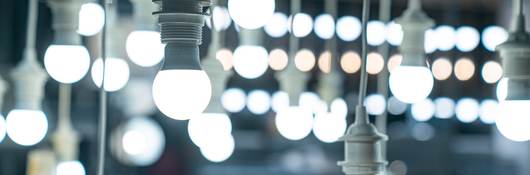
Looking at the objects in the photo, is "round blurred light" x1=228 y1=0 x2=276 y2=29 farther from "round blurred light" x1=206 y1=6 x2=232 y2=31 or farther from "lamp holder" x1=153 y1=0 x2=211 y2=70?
"lamp holder" x1=153 y1=0 x2=211 y2=70

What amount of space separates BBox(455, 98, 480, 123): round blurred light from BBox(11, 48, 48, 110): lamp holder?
8.26 meters

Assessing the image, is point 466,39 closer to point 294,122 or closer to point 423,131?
point 423,131

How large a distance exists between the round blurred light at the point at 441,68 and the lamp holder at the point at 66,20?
28.7ft

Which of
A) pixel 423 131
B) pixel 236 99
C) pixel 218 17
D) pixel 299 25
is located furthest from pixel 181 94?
pixel 423 131

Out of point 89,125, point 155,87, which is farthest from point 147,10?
point 89,125

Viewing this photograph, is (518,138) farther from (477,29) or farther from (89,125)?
(477,29)

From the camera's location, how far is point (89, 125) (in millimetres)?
7652

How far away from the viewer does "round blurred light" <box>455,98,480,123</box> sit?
10359 mm

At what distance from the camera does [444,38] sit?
10.2 m

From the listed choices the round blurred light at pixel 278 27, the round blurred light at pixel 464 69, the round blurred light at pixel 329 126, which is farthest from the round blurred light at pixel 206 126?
the round blurred light at pixel 464 69

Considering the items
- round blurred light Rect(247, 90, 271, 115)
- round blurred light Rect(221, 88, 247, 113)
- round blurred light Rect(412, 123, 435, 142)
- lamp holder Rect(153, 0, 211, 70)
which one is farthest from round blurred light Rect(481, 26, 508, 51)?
lamp holder Rect(153, 0, 211, 70)

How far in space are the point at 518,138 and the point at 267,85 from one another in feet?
28.9

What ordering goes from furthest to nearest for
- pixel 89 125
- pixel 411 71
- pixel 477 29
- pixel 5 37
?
pixel 477 29, pixel 89 125, pixel 5 37, pixel 411 71

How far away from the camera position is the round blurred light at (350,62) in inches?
417
